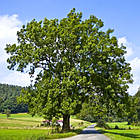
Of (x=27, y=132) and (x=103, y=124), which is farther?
(x=103, y=124)

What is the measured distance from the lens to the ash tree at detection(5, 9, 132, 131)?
3359cm

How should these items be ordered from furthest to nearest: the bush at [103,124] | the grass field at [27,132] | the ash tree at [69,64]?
the bush at [103,124] < the ash tree at [69,64] < the grass field at [27,132]

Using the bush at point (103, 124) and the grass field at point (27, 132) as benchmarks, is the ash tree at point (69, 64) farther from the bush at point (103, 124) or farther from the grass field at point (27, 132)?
the bush at point (103, 124)

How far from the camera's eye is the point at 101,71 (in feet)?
121

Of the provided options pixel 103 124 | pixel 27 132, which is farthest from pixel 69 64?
pixel 103 124

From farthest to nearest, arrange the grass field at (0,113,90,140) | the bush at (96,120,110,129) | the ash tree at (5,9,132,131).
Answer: the bush at (96,120,110,129) < the ash tree at (5,9,132,131) < the grass field at (0,113,90,140)

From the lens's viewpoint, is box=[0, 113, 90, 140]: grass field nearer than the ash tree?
Yes

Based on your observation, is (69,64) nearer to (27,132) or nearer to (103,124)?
(27,132)

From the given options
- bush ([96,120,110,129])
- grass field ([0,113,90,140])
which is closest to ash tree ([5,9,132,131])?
grass field ([0,113,90,140])

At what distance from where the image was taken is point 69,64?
3469cm

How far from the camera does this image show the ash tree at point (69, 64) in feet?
110

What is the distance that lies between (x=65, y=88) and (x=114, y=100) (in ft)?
32.1

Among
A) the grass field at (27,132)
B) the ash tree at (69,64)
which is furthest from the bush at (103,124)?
the ash tree at (69,64)

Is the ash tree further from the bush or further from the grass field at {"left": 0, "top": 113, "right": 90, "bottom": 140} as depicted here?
the bush
